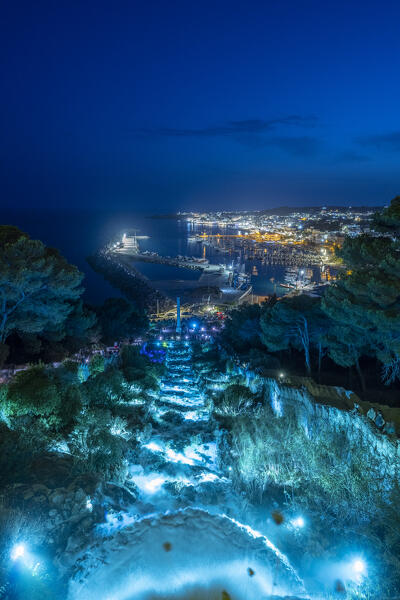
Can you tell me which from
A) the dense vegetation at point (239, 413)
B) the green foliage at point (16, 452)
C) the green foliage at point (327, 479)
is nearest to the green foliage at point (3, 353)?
the dense vegetation at point (239, 413)

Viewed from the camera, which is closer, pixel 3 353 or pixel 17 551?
pixel 17 551

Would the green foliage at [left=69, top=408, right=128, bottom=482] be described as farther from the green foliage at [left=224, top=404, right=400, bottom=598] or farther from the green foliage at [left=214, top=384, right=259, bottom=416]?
the green foliage at [left=214, top=384, right=259, bottom=416]

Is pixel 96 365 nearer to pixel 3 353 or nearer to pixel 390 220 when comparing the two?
pixel 3 353

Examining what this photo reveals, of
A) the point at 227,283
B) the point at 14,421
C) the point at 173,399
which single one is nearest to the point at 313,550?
the point at 14,421

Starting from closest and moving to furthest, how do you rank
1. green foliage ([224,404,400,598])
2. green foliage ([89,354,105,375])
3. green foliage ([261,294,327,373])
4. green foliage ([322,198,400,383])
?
1. green foliage ([224,404,400,598])
2. green foliage ([322,198,400,383])
3. green foliage ([89,354,105,375])
4. green foliage ([261,294,327,373])

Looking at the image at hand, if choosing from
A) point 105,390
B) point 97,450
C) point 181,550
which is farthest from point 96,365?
point 181,550

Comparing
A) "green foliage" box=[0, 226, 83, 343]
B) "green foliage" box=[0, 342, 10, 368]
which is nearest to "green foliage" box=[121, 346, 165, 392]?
"green foliage" box=[0, 226, 83, 343]
